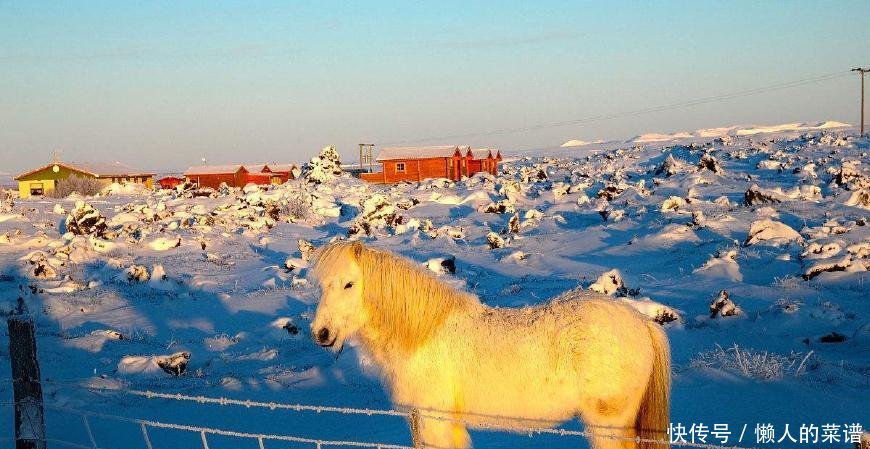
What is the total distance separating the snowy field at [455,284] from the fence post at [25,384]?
1.83 ft

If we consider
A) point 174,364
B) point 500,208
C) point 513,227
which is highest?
point 500,208

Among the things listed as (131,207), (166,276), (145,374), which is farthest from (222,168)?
(145,374)

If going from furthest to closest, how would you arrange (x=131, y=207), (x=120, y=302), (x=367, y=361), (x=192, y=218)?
(x=131, y=207)
(x=192, y=218)
(x=120, y=302)
(x=367, y=361)

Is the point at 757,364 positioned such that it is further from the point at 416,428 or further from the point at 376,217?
the point at 376,217

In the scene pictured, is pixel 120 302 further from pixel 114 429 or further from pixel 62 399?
pixel 114 429

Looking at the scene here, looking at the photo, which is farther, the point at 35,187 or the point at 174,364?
the point at 35,187

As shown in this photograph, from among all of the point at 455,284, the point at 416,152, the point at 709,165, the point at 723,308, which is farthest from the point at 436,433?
the point at 416,152

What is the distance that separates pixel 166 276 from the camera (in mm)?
17672

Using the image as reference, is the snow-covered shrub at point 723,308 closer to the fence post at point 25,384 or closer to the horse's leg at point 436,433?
the horse's leg at point 436,433

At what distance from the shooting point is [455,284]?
1480 centimetres

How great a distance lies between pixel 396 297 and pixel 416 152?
186ft

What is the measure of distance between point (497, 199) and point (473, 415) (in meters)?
28.0

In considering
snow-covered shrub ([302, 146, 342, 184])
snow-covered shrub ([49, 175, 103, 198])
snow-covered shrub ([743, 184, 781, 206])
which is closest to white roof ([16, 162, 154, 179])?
snow-covered shrub ([49, 175, 103, 198])

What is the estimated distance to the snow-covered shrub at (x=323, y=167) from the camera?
44.1m
